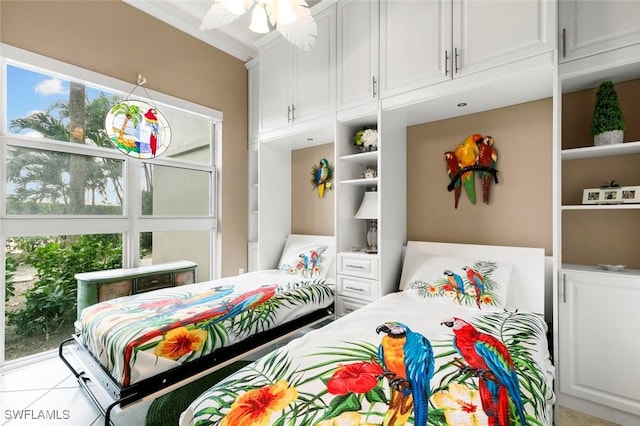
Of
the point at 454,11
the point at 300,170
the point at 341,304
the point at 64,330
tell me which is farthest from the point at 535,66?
the point at 64,330

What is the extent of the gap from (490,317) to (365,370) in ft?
3.29

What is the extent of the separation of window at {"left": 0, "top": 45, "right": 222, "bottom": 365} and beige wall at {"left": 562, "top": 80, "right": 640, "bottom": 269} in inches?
137

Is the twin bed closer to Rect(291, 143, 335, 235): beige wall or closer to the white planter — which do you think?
the white planter

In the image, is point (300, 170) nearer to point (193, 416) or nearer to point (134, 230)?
point (134, 230)

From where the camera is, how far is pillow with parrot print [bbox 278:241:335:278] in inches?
114

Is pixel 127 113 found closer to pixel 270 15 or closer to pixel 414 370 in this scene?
pixel 270 15

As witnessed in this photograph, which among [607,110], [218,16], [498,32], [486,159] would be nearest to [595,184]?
[607,110]

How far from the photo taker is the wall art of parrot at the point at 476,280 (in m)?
1.94

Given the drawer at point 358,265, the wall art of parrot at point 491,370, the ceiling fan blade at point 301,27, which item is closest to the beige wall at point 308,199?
the drawer at point 358,265

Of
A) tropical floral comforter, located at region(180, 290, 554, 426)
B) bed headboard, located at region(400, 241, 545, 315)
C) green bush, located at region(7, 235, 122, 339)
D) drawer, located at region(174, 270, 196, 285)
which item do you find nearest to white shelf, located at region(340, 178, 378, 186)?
bed headboard, located at region(400, 241, 545, 315)

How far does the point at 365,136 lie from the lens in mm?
2525

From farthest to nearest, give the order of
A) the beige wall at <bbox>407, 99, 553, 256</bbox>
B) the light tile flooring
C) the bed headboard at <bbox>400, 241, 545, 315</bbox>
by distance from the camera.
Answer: the beige wall at <bbox>407, 99, 553, 256</bbox>, the bed headboard at <bbox>400, 241, 545, 315</bbox>, the light tile flooring

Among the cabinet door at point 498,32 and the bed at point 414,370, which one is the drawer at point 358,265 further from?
the cabinet door at point 498,32

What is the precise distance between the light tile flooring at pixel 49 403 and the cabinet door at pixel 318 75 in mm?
2637
